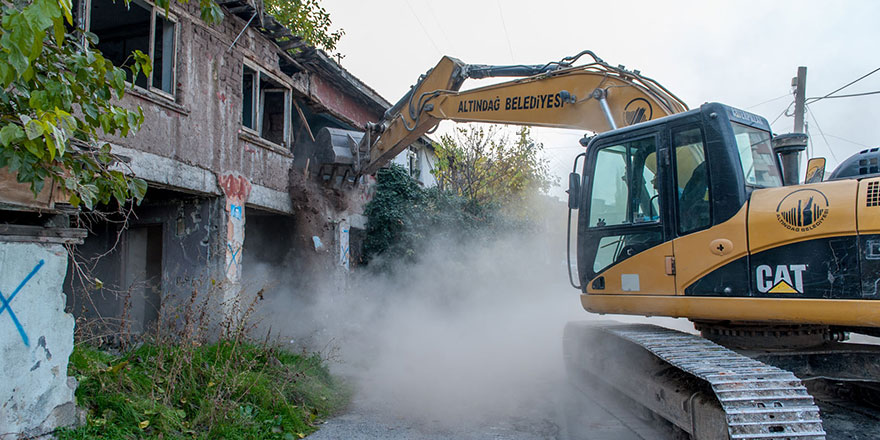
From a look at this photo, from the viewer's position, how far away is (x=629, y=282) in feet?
16.6

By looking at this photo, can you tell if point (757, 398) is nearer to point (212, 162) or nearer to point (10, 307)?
point (10, 307)

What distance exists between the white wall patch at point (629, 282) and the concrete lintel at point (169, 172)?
5318mm

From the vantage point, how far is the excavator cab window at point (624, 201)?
4.92 m

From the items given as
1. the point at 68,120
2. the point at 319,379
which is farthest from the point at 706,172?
the point at 319,379

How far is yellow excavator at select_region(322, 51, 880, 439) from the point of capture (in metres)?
3.75

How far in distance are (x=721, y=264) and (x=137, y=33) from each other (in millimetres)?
9413

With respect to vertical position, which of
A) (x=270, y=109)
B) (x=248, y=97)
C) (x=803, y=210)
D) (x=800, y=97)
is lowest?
(x=803, y=210)

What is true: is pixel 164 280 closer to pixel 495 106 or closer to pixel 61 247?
pixel 61 247

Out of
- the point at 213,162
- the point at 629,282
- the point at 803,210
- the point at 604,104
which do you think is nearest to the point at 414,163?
the point at 213,162

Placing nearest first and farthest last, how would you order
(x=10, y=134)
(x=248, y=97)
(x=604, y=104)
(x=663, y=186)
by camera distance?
(x=10, y=134) → (x=663, y=186) → (x=604, y=104) → (x=248, y=97)

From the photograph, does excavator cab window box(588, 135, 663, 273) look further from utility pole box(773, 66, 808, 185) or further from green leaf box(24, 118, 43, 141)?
green leaf box(24, 118, 43, 141)

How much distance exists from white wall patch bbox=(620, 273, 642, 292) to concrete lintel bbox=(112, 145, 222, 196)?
5318 millimetres

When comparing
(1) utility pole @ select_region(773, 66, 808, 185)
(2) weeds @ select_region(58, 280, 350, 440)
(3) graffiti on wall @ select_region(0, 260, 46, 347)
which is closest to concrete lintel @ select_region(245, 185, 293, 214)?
(2) weeds @ select_region(58, 280, 350, 440)

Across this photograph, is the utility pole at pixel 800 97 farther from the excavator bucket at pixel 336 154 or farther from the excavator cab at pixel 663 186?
the excavator cab at pixel 663 186
